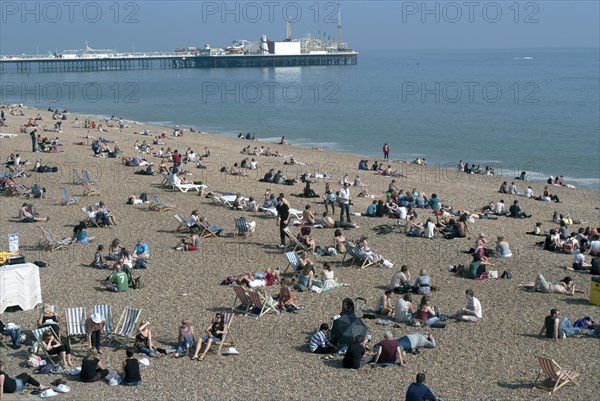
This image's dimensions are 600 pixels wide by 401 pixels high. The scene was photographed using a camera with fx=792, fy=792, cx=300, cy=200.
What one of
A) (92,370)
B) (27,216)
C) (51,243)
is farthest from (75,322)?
(27,216)

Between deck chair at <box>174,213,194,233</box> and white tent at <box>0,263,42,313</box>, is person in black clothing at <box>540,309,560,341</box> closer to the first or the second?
white tent at <box>0,263,42,313</box>

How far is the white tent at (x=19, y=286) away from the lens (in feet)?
31.8

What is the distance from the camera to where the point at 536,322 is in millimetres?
9898

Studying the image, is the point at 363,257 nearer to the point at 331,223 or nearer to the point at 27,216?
the point at 331,223

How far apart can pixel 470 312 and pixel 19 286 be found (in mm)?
5599

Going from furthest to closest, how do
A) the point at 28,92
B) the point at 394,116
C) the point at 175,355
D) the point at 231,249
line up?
1. the point at 28,92
2. the point at 394,116
3. the point at 231,249
4. the point at 175,355

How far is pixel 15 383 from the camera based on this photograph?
23.9ft

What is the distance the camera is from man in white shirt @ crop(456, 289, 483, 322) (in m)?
9.81

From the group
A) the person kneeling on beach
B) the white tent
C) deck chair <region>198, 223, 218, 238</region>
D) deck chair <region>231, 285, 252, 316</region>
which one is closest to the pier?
deck chair <region>198, 223, 218, 238</region>

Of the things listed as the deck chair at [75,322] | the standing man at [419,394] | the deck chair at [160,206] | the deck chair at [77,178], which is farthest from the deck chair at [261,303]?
the deck chair at [77,178]

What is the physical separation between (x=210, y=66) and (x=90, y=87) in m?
42.3

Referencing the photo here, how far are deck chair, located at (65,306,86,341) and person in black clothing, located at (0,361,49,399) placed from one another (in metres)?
1.27

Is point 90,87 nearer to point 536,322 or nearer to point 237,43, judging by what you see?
point 237,43

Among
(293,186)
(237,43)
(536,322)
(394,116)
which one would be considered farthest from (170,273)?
Result: (237,43)
